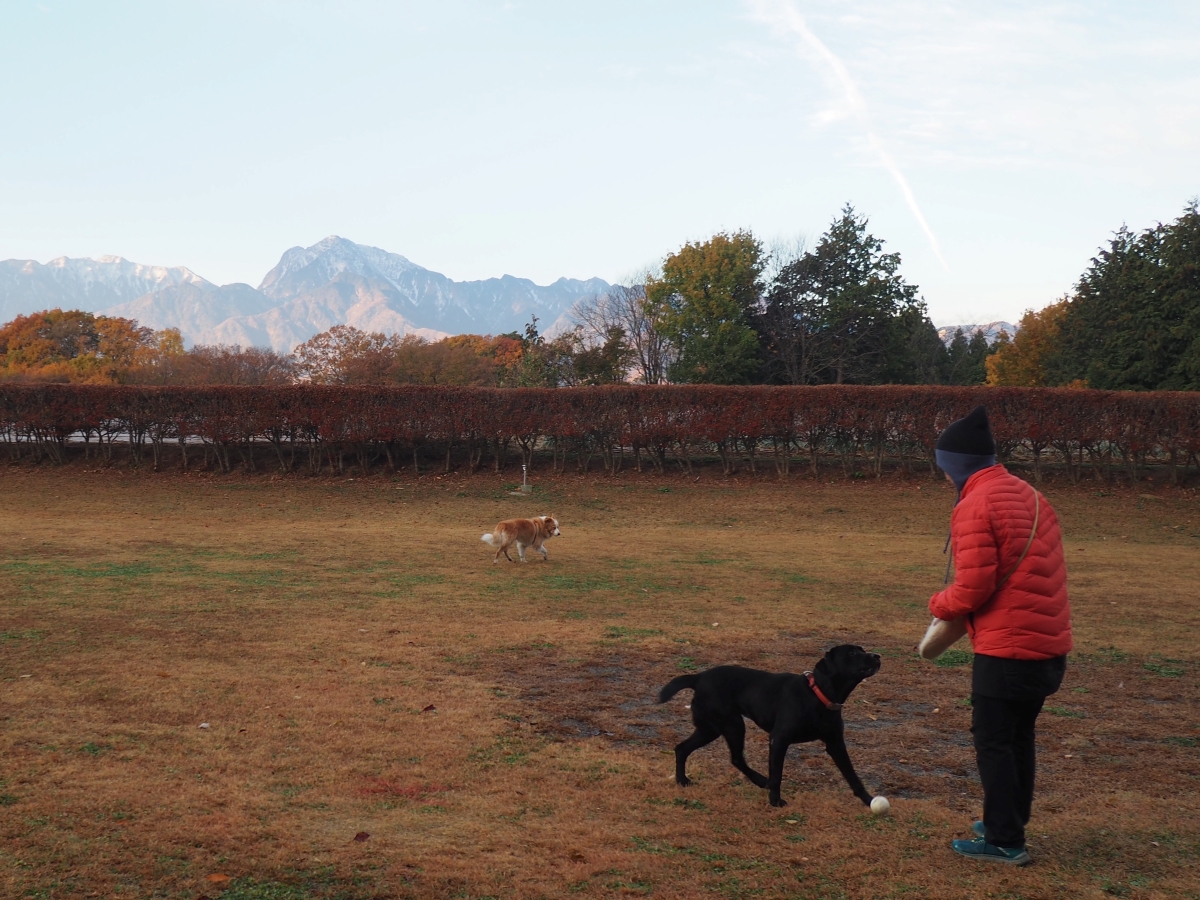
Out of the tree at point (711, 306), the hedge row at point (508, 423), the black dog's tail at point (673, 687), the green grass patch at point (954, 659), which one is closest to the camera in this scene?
the black dog's tail at point (673, 687)

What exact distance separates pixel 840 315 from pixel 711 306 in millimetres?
6178

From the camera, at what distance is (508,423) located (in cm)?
2520

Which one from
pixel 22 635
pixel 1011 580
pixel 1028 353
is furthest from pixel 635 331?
pixel 1011 580

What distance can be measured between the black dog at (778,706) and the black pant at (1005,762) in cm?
60

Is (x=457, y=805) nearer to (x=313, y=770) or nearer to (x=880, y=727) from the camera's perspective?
(x=313, y=770)

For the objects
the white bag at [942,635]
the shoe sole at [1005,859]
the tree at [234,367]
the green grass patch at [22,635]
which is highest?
the tree at [234,367]

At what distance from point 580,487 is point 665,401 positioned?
3531 millimetres

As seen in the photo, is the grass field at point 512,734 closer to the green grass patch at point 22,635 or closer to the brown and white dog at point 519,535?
the green grass patch at point 22,635

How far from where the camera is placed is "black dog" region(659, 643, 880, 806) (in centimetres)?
470

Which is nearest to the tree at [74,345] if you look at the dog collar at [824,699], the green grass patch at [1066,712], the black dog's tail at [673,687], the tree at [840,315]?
the tree at [840,315]

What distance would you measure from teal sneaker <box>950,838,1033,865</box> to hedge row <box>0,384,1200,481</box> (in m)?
20.7

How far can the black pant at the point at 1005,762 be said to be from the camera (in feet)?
13.6

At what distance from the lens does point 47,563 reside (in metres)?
12.4

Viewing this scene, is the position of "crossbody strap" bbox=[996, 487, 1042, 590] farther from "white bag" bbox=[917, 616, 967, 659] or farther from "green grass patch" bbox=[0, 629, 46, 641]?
"green grass patch" bbox=[0, 629, 46, 641]
